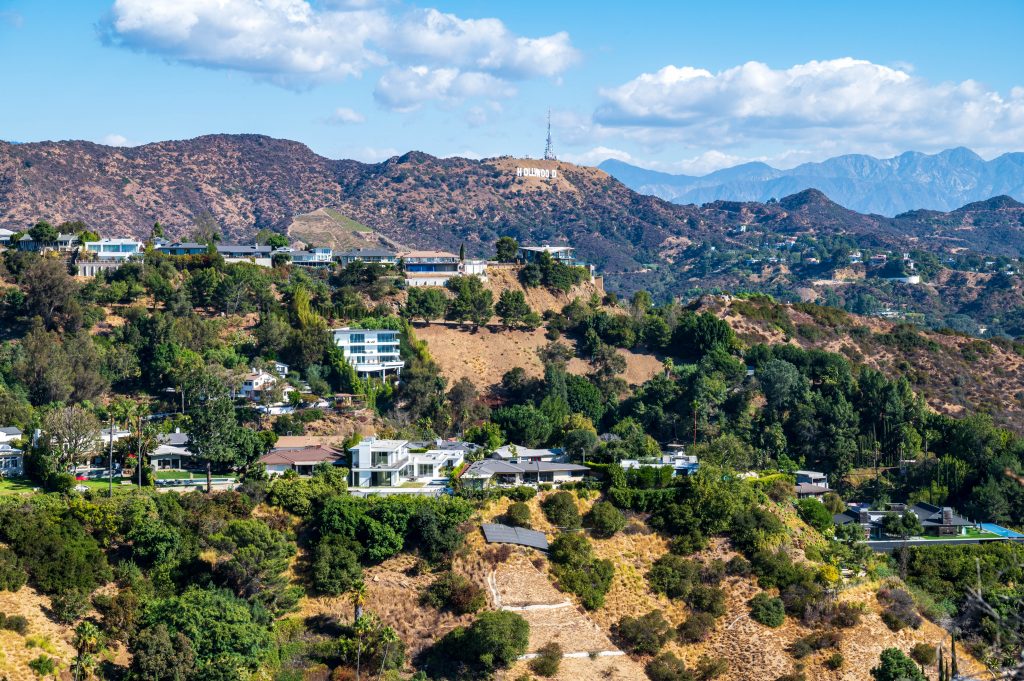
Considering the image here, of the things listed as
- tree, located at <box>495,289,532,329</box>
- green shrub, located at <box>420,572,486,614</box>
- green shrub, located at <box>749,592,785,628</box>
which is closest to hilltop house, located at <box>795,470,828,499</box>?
green shrub, located at <box>749,592,785,628</box>

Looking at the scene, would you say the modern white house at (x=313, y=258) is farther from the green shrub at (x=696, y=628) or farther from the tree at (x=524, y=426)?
the green shrub at (x=696, y=628)

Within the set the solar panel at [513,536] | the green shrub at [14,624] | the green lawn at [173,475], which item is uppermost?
the green lawn at [173,475]

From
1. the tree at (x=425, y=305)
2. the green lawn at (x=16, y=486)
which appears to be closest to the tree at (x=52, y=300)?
the tree at (x=425, y=305)

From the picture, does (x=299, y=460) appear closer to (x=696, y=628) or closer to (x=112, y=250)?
(x=696, y=628)

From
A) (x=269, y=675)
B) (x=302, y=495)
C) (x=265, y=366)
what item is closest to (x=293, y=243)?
(x=265, y=366)

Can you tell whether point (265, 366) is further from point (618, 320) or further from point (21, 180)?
point (21, 180)

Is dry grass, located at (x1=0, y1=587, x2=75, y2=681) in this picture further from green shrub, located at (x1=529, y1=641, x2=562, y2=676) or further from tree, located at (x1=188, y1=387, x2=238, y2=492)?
green shrub, located at (x1=529, y1=641, x2=562, y2=676)

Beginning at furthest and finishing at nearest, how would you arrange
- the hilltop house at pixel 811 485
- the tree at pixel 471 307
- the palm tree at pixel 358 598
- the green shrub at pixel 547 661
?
the tree at pixel 471 307 → the hilltop house at pixel 811 485 → the palm tree at pixel 358 598 → the green shrub at pixel 547 661
